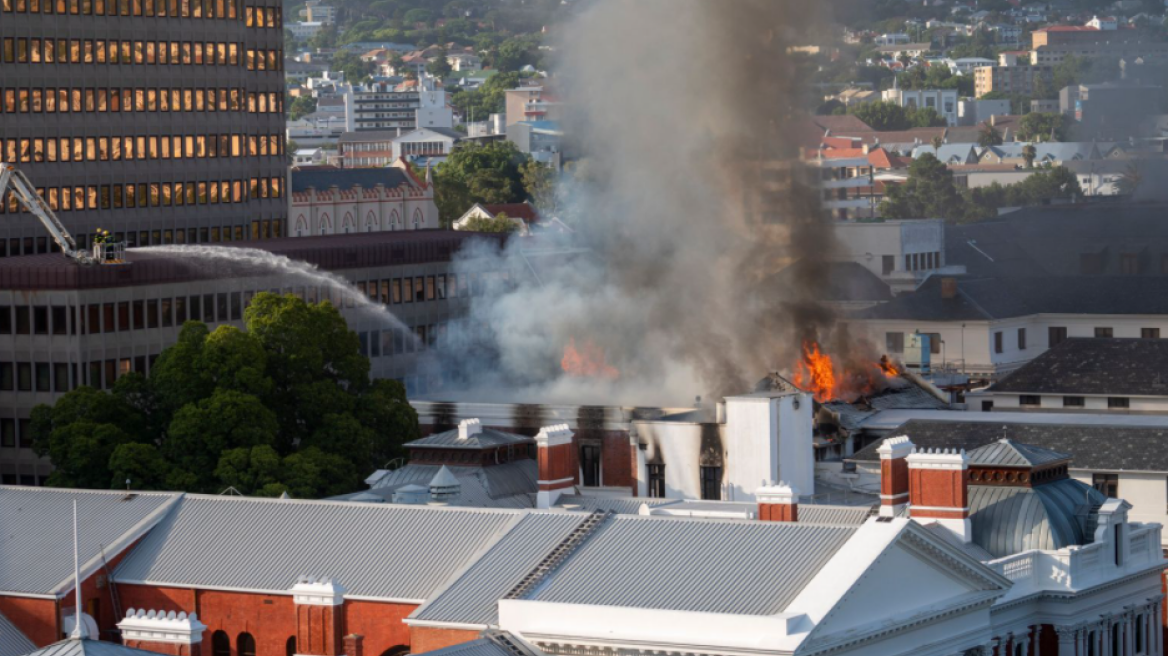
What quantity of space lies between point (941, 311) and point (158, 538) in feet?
329

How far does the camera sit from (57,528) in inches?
3824

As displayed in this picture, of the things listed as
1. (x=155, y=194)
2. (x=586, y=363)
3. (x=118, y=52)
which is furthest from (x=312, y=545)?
(x=155, y=194)

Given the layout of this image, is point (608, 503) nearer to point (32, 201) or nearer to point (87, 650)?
point (87, 650)

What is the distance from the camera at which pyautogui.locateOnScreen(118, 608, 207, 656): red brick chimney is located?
77.5 metres

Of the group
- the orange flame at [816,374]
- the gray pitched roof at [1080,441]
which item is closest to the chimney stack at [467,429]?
the gray pitched roof at [1080,441]

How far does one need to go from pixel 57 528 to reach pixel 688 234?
6747 centimetres

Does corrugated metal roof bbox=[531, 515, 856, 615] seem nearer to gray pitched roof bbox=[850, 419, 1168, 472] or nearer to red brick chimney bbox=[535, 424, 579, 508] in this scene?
red brick chimney bbox=[535, 424, 579, 508]

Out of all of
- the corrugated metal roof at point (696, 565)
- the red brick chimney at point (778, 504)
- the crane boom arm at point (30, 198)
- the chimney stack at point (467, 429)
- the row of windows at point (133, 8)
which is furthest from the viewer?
the row of windows at point (133, 8)

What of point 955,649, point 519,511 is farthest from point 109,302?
point 955,649

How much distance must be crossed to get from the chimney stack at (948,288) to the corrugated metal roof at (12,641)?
10497cm

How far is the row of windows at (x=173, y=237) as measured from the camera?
175625 mm

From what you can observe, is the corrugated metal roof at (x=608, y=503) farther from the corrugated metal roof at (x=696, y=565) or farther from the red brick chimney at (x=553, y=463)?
the corrugated metal roof at (x=696, y=565)

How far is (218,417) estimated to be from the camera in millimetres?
122062

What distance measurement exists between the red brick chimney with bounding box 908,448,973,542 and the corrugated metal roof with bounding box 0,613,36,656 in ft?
97.2
